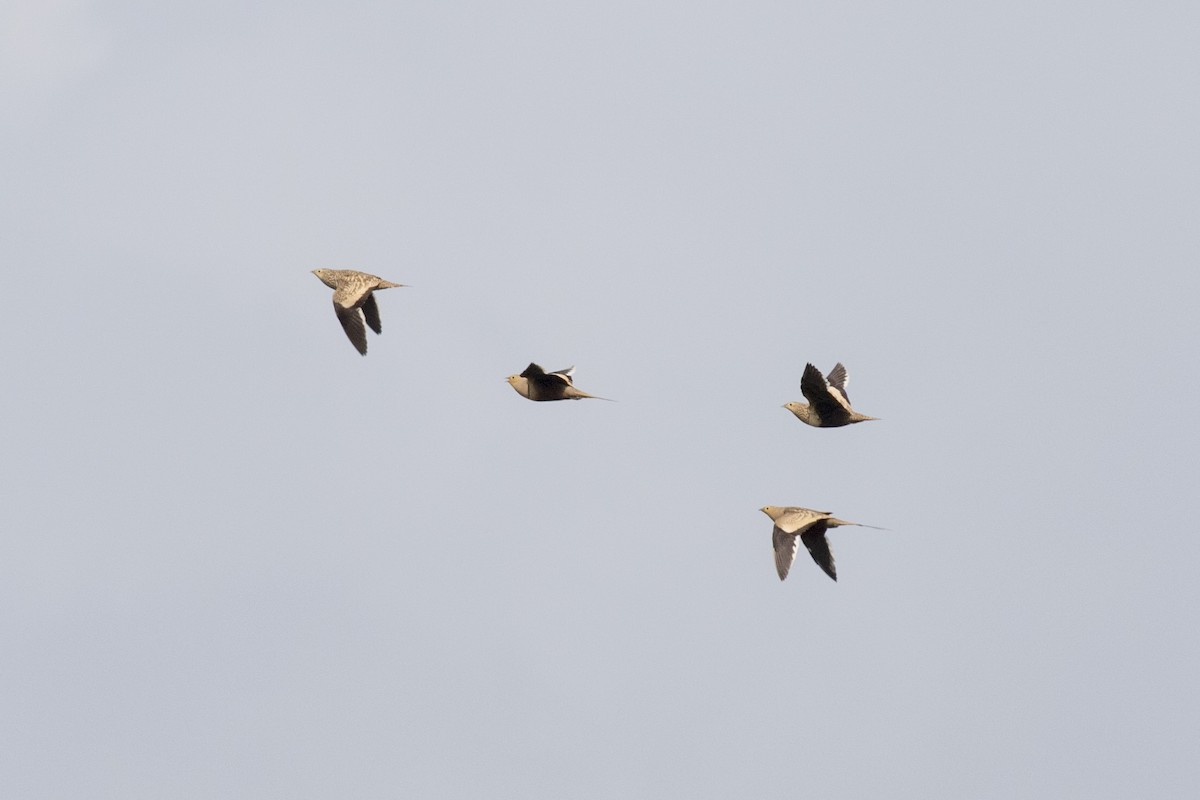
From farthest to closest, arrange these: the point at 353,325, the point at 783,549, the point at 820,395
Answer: the point at 353,325
the point at 820,395
the point at 783,549

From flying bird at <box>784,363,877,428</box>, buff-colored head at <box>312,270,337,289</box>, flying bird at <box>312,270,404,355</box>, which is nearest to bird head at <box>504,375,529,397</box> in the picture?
flying bird at <box>312,270,404,355</box>

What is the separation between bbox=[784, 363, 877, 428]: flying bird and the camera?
6222 cm

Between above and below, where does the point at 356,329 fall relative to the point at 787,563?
above

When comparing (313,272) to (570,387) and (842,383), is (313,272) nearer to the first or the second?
(570,387)

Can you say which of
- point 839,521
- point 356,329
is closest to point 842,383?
point 839,521

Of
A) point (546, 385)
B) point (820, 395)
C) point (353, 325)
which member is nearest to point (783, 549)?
point (820, 395)

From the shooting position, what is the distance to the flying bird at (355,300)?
63500 millimetres

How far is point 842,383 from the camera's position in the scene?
67.5 m

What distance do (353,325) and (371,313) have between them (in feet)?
4.30

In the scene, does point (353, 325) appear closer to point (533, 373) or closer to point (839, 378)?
point (533, 373)

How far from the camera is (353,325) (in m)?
63.7

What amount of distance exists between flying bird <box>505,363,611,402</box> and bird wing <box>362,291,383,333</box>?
14.0 feet

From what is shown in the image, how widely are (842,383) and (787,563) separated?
9.36 meters

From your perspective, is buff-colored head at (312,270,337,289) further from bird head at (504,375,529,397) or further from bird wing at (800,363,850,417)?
bird wing at (800,363,850,417)
